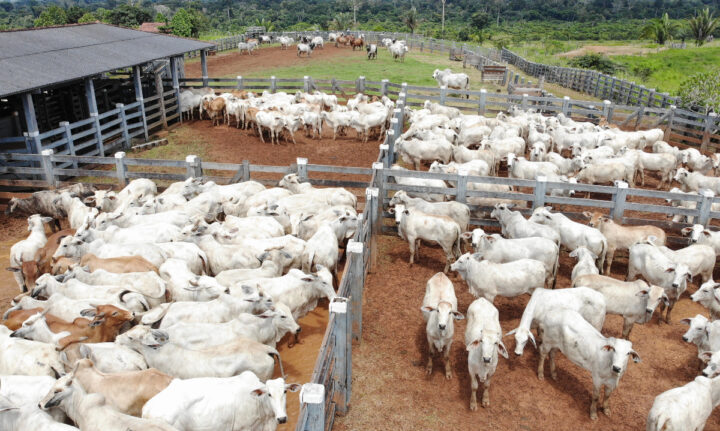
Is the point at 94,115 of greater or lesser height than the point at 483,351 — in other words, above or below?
above

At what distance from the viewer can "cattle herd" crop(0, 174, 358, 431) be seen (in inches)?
221

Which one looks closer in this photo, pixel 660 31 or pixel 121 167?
pixel 121 167

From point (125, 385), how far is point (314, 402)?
2.33 m

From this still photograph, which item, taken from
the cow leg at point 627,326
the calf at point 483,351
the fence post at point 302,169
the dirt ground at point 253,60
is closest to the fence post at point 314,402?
the calf at point 483,351

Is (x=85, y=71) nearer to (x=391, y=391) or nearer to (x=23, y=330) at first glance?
(x=23, y=330)

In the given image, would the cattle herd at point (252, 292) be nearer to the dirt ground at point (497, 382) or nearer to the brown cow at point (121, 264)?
the brown cow at point (121, 264)

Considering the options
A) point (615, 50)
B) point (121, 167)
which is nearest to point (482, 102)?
point (121, 167)

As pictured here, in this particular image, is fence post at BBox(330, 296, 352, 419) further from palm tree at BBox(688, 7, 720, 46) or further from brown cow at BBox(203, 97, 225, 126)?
palm tree at BBox(688, 7, 720, 46)

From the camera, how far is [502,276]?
866 cm

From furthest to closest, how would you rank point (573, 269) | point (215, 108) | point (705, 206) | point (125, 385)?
point (215, 108), point (705, 206), point (573, 269), point (125, 385)

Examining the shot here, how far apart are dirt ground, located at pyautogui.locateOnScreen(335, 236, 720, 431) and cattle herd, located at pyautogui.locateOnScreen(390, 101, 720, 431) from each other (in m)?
0.23

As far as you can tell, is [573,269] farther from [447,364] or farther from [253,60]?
[253,60]

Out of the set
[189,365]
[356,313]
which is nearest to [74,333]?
[189,365]

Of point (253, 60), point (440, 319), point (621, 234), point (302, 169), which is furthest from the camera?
point (253, 60)
